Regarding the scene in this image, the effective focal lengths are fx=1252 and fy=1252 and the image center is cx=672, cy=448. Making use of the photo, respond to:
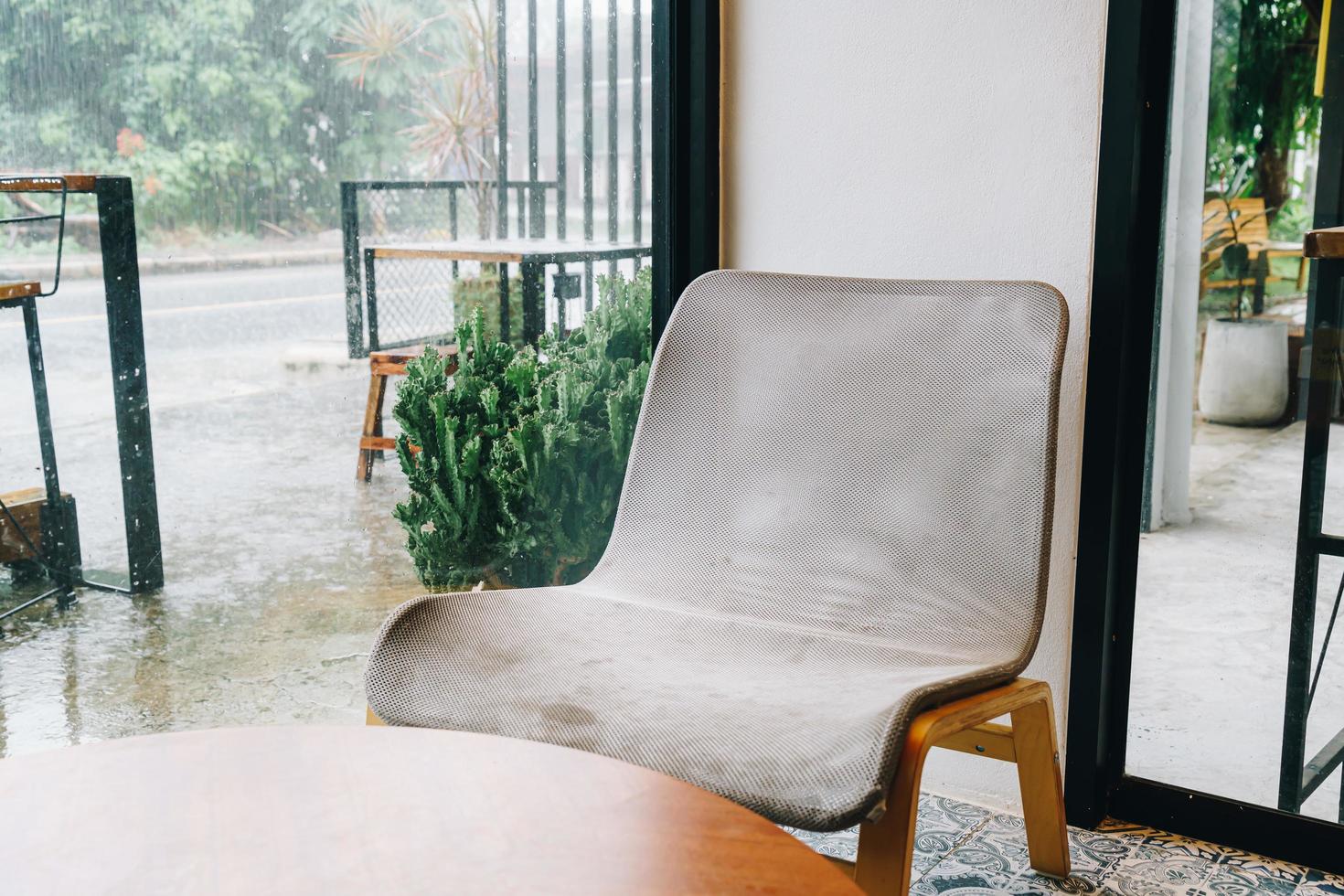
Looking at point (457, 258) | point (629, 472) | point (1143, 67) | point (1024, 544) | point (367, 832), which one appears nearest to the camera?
point (367, 832)

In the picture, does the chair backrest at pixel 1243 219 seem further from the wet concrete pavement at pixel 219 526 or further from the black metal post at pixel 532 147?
the wet concrete pavement at pixel 219 526

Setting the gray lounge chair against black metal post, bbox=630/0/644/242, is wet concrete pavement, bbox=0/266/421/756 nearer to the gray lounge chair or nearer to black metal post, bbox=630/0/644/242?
the gray lounge chair

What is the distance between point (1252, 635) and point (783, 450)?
814 millimetres

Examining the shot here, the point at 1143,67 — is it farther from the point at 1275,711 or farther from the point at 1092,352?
the point at 1275,711

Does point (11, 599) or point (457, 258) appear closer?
A: point (11, 599)

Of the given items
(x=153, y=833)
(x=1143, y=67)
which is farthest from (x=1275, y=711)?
(x=153, y=833)

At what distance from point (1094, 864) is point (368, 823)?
1361mm

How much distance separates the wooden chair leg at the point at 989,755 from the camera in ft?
4.47

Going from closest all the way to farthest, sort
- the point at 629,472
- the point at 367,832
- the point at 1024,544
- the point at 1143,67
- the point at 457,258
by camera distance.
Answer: the point at 367,832
the point at 1024,544
the point at 1143,67
the point at 629,472
the point at 457,258

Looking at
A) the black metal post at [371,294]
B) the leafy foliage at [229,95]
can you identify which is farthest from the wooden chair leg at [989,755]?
the leafy foliage at [229,95]

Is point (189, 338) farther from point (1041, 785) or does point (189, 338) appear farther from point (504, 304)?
point (1041, 785)

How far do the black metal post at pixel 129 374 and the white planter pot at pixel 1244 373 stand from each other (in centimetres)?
165

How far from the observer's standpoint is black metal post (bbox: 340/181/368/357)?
2051 mm

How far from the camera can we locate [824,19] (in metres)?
2.18
